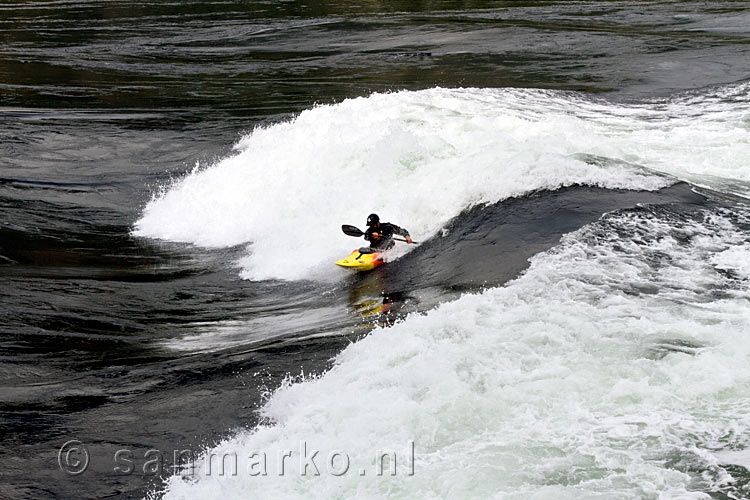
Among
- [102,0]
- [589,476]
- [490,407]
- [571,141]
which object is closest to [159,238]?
[571,141]

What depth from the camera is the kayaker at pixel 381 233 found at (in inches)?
429

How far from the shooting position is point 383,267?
35.4ft

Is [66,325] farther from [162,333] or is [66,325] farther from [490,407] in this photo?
[490,407]

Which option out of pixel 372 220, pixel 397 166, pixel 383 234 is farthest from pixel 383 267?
pixel 397 166

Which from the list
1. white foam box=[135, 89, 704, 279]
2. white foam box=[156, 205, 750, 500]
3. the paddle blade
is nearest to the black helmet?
the paddle blade

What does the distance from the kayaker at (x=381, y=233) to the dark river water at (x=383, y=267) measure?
0.96 feet

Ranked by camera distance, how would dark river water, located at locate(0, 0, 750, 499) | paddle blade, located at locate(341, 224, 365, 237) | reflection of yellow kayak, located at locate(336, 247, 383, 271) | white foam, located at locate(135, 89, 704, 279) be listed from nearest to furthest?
dark river water, located at locate(0, 0, 750, 499) → reflection of yellow kayak, located at locate(336, 247, 383, 271) → paddle blade, located at locate(341, 224, 365, 237) → white foam, located at locate(135, 89, 704, 279)

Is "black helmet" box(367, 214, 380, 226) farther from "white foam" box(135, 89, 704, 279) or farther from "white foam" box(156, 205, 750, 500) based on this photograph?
"white foam" box(156, 205, 750, 500)

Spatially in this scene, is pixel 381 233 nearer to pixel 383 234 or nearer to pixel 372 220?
pixel 383 234

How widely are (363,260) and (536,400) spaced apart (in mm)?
4656

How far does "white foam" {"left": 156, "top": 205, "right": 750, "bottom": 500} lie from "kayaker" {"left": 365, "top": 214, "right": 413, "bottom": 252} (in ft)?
9.13

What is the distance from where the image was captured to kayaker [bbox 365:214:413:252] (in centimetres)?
1089

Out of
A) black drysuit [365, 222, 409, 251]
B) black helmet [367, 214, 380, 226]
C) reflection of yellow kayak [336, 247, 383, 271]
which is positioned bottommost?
reflection of yellow kayak [336, 247, 383, 271]

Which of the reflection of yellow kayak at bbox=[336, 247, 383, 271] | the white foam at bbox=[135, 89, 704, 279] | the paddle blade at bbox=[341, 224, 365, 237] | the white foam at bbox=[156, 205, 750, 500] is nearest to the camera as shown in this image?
the white foam at bbox=[156, 205, 750, 500]
